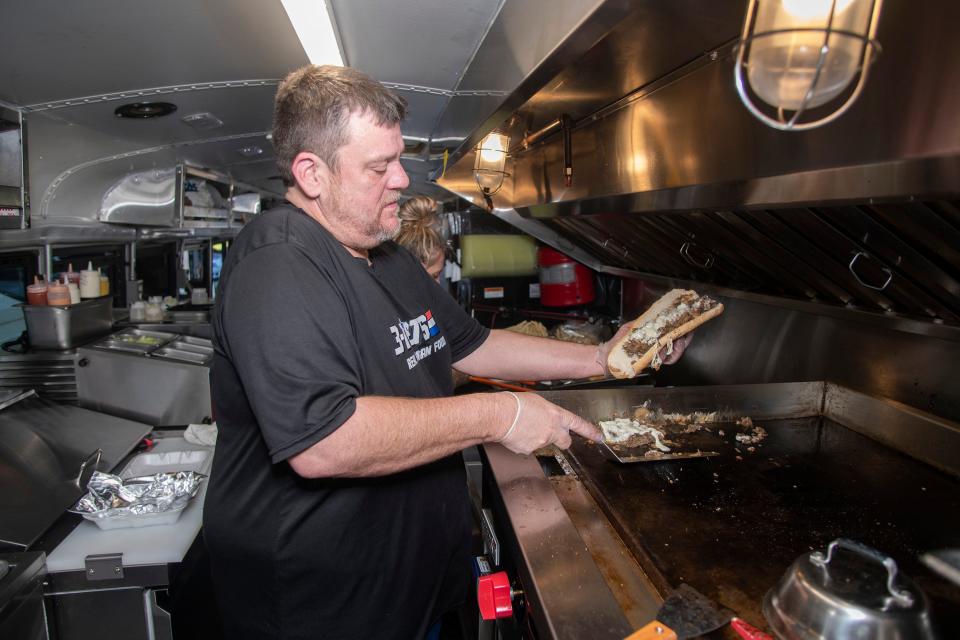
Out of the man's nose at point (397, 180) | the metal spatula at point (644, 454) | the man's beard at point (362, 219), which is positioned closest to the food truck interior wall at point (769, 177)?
the man's nose at point (397, 180)

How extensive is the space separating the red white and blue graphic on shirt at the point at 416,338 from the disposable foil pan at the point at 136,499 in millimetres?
1289

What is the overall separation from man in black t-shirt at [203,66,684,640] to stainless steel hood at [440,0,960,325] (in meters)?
0.57

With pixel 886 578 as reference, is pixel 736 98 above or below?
above

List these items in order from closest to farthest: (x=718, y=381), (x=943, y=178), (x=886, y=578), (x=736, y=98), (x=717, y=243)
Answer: (x=886, y=578)
(x=943, y=178)
(x=736, y=98)
(x=717, y=243)
(x=718, y=381)

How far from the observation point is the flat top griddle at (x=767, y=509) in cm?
119

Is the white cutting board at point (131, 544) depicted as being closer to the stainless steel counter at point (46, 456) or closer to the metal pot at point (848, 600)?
the stainless steel counter at point (46, 456)

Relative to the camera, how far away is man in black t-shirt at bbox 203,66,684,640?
44.8 inches

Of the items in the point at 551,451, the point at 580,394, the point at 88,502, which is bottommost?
the point at 88,502

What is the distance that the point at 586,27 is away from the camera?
3.37 ft

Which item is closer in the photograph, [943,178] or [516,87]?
[943,178]

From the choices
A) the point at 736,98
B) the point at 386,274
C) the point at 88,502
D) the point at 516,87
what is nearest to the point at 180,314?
the point at 88,502

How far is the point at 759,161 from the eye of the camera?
4.77ft

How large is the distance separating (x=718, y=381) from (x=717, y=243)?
41.4 inches

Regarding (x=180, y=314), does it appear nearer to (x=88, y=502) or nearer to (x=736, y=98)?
(x=88, y=502)
